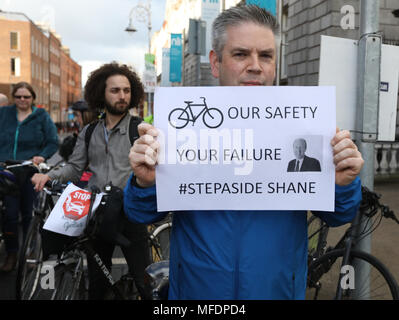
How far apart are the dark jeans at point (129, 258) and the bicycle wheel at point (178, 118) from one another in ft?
5.85

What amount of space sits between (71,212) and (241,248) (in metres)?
1.58

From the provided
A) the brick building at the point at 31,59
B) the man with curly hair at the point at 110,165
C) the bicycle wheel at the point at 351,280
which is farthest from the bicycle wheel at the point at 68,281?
the brick building at the point at 31,59

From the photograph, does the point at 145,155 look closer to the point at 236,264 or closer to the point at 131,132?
the point at 236,264

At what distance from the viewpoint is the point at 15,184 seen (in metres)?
4.04

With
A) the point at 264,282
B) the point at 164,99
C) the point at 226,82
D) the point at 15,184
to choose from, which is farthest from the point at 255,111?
the point at 15,184

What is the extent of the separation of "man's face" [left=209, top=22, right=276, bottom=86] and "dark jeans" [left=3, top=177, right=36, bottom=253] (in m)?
3.80

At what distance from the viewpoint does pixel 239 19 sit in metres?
1.51

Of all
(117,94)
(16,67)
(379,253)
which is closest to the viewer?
(117,94)

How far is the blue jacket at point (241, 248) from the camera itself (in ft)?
4.63

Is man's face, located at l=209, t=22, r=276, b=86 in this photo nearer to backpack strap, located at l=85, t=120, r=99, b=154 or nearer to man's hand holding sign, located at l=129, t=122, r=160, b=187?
man's hand holding sign, located at l=129, t=122, r=160, b=187

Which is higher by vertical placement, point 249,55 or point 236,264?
point 249,55

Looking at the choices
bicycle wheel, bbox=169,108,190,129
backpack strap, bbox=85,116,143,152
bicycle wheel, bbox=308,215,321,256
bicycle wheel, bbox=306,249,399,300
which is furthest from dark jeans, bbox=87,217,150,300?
bicycle wheel, bbox=169,108,190,129

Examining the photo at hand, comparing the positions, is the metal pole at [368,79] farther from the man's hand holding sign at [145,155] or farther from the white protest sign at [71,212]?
the white protest sign at [71,212]

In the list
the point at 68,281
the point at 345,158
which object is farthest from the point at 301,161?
the point at 68,281
